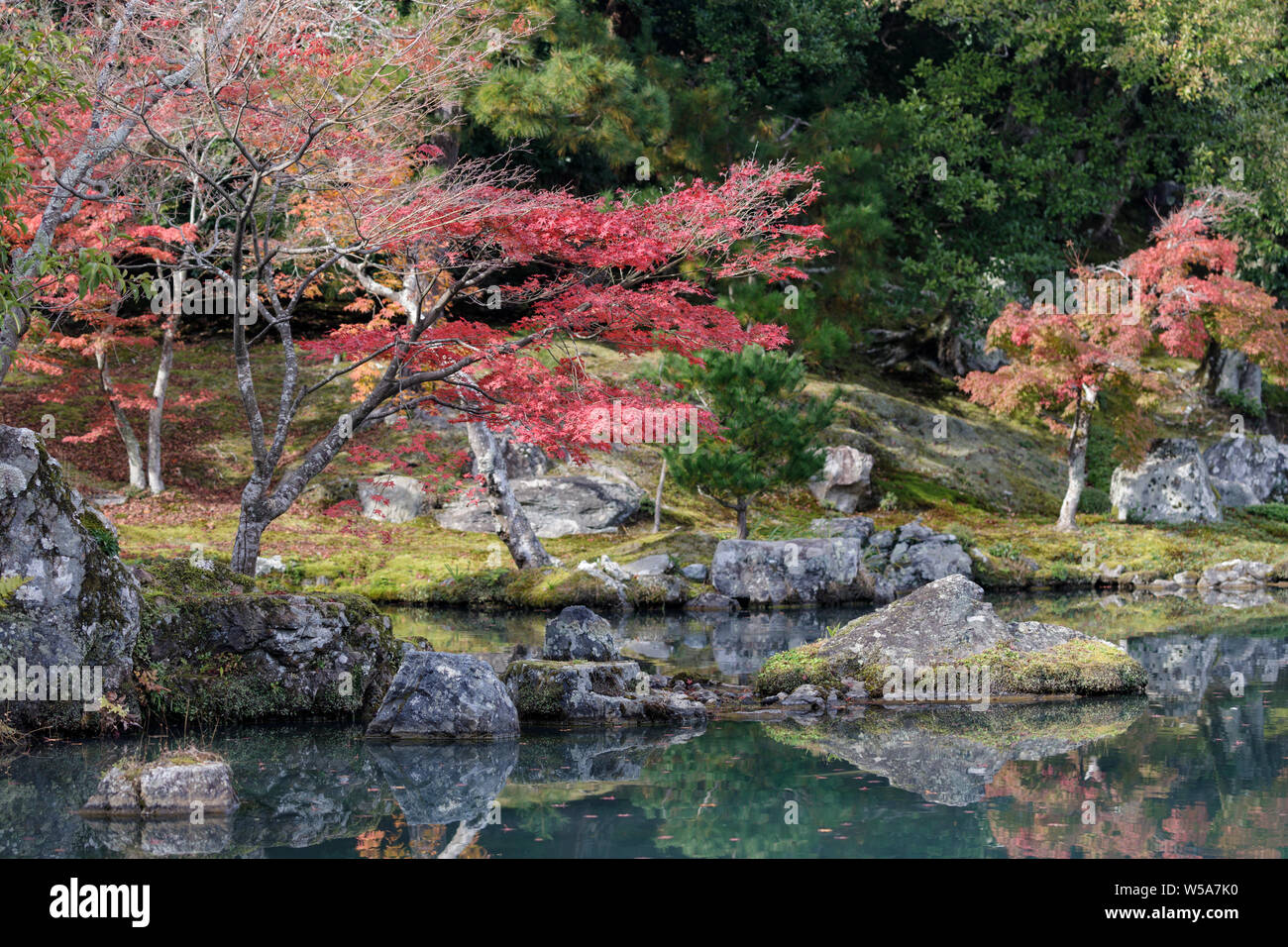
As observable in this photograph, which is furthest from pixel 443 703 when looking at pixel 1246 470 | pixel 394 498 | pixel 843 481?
pixel 1246 470

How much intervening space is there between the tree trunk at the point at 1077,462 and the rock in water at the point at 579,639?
12.5 m

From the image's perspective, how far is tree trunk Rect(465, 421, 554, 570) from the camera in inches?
639

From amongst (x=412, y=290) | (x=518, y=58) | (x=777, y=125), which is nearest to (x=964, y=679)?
(x=412, y=290)

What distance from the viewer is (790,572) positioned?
689 inches

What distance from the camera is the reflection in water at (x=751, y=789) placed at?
6332mm

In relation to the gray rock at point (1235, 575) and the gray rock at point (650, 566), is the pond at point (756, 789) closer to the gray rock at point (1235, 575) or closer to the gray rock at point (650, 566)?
the gray rock at point (650, 566)

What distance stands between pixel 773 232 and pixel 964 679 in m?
4.66

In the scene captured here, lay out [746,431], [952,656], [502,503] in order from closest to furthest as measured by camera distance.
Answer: [952,656] → [502,503] → [746,431]

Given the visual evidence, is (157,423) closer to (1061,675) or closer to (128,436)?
(128,436)

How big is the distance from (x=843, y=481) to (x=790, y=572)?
5.75m

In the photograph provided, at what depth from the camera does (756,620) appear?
16.0 m

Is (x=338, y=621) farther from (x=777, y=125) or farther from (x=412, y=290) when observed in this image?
(x=777, y=125)

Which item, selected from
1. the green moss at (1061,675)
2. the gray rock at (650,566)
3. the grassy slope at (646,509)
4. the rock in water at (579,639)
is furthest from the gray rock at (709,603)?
the green moss at (1061,675)

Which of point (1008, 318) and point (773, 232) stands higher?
point (773, 232)
